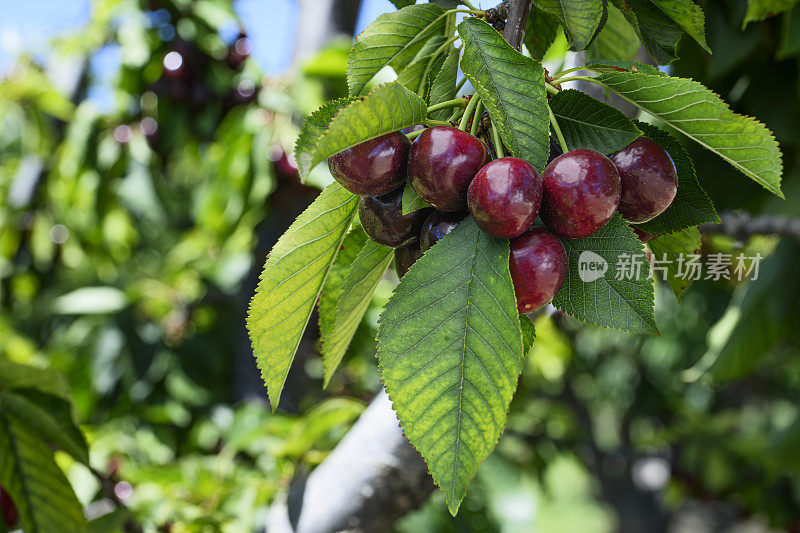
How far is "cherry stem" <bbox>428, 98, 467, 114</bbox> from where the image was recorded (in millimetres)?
469

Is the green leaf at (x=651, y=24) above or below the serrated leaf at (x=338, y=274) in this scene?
above

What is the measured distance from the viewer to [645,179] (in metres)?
0.44

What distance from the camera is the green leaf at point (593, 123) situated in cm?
45

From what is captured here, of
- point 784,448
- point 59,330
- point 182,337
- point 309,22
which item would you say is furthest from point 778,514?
point 59,330

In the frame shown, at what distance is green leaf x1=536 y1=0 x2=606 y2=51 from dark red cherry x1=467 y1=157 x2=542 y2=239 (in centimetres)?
13

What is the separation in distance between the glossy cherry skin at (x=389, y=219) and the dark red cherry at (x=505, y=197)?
0.06 metres

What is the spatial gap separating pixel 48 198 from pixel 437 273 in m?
2.34

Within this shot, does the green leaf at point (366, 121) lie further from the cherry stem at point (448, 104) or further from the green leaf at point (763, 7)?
the green leaf at point (763, 7)

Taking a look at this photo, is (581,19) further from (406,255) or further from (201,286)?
(201,286)

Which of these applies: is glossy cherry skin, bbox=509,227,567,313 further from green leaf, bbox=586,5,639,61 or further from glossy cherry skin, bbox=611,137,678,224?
green leaf, bbox=586,5,639,61

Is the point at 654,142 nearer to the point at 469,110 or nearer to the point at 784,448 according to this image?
the point at 469,110

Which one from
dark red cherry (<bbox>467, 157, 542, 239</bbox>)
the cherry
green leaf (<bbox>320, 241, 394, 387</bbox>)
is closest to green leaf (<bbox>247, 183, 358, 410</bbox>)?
green leaf (<bbox>320, 241, 394, 387</bbox>)

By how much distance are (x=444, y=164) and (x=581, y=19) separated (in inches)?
6.4

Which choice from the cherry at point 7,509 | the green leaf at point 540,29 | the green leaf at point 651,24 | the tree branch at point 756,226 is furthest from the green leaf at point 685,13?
the cherry at point 7,509
